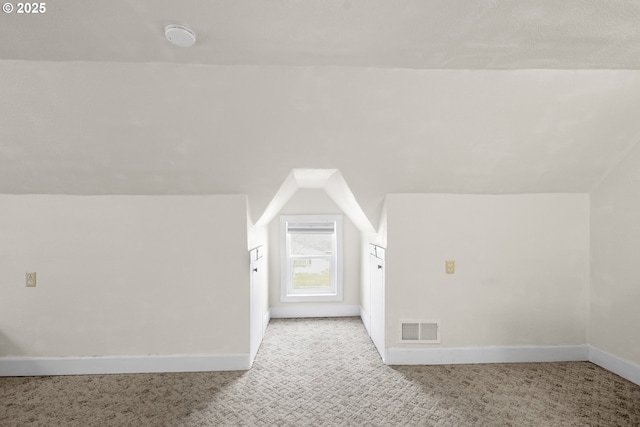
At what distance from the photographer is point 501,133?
8.87 ft

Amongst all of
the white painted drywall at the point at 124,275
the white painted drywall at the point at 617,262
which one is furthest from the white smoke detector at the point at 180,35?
the white painted drywall at the point at 617,262

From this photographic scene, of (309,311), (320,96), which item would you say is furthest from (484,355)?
(320,96)

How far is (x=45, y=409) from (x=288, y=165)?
2705 mm

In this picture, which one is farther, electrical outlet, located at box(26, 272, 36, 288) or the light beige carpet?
electrical outlet, located at box(26, 272, 36, 288)

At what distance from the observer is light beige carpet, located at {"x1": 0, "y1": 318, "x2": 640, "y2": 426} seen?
2.41 m

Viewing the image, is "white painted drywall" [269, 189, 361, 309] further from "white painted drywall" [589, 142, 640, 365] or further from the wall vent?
"white painted drywall" [589, 142, 640, 365]

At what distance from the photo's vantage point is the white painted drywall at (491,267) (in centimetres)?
331

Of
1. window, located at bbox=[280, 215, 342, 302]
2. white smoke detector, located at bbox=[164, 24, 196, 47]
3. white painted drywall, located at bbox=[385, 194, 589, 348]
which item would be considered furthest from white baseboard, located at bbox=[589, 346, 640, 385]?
white smoke detector, located at bbox=[164, 24, 196, 47]

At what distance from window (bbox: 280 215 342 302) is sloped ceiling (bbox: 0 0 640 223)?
5.11 ft

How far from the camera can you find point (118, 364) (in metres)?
3.15

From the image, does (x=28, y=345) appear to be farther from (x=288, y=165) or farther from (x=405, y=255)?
(x=405, y=255)

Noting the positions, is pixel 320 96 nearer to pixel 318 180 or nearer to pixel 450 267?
pixel 318 180

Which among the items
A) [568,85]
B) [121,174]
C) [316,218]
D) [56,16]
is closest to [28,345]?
[121,174]

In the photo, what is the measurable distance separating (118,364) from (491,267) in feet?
12.3
